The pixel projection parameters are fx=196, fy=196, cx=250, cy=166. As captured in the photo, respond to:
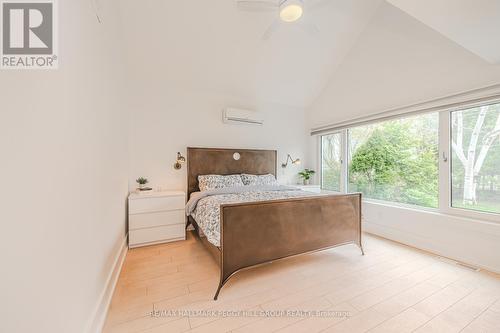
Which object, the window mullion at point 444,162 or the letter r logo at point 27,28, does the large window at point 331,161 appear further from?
the letter r logo at point 27,28

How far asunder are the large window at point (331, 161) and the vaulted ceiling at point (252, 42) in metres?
1.14

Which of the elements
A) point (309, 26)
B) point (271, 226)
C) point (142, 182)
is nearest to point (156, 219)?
point (142, 182)

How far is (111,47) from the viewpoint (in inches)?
74.5

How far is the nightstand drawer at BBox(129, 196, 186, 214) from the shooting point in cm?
257

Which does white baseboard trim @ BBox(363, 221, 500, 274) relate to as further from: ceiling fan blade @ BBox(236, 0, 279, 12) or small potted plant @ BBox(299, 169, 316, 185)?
ceiling fan blade @ BBox(236, 0, 279, 12)

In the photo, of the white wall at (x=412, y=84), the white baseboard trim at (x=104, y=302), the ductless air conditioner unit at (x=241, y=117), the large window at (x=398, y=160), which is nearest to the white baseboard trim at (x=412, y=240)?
the white wall at (x=412, y=84)

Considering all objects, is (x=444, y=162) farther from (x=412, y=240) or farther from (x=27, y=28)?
(x=27, y=28)

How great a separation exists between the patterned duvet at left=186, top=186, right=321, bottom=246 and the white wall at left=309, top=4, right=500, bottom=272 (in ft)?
4.87

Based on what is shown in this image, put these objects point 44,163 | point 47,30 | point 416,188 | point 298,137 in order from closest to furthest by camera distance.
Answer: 1. point 44,163
2. point 47,30
3. point 416,188
4. point 298,137

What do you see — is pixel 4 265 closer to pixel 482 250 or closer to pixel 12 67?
pixel 12 67

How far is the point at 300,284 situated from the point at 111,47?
288cm

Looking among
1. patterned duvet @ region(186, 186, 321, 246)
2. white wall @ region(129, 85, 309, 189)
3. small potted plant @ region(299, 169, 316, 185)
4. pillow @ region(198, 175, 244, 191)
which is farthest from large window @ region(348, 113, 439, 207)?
pillow @ region(198, 175, 244, 191)

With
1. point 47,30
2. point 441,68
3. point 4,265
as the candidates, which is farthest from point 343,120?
point 4,265

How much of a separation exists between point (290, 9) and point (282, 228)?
208cm
